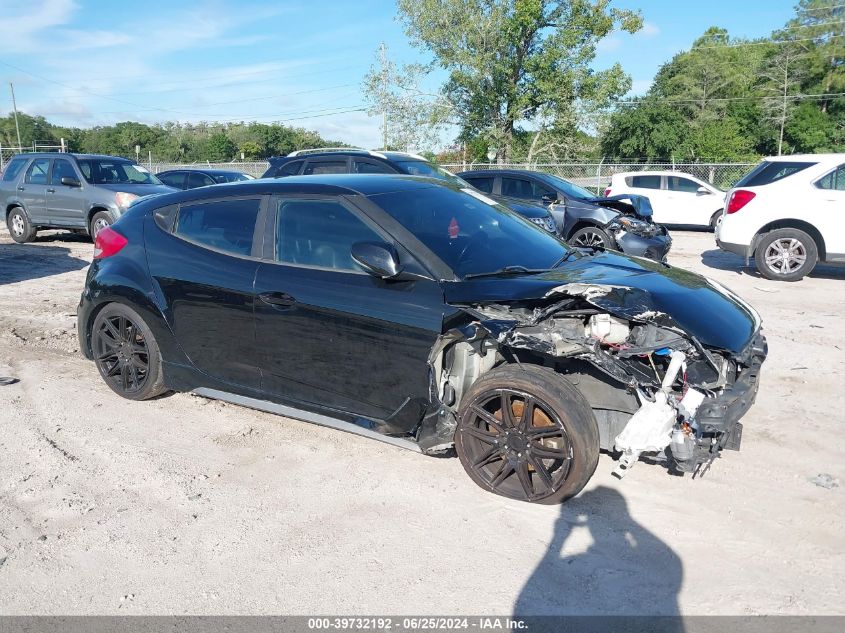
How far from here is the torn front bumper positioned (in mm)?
3324

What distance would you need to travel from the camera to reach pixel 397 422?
3.83 metres

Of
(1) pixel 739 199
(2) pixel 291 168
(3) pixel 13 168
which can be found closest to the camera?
(1) pixel 739 199

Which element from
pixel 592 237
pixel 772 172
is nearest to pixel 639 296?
pixel 592 237

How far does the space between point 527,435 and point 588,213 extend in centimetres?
824

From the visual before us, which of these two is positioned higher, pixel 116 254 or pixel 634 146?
pixel 634 146

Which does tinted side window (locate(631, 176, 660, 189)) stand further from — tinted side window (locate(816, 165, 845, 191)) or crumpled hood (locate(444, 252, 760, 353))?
crumpled hood (locate(444, 252, 760, 353))

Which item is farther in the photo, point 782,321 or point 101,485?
point 782,321

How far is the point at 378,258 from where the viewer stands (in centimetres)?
374

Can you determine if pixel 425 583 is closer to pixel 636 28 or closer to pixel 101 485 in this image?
pixel 101 485

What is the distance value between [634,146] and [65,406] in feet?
151

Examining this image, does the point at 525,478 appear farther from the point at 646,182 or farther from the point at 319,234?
the point at 646,182

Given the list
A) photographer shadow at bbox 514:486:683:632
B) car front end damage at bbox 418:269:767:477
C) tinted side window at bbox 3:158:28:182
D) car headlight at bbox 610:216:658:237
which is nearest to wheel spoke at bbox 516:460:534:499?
photographer shadow at bbox 514:486:683:632

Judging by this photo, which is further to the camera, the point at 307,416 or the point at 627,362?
the point at 307,416

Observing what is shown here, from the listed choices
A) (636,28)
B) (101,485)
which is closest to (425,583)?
(101,485)
